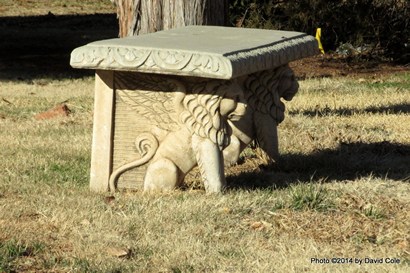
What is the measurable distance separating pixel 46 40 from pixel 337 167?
12.9 metres

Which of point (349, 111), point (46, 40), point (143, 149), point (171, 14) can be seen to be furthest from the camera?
point (46, 40)

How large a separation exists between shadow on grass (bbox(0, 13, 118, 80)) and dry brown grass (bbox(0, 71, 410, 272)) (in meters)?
6.42

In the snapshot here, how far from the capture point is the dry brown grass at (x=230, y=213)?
17.7 ft

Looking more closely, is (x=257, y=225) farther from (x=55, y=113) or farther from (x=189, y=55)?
(x=55, y=113)

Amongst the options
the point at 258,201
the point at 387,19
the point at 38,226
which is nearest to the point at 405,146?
the point at 258,201

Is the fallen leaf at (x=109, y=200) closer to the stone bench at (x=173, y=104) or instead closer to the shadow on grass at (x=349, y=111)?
the stone bench at (x=173, y=104)

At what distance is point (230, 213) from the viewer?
20.5ft

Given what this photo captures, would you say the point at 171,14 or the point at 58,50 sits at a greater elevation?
the point at 171,14

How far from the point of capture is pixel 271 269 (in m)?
5.25

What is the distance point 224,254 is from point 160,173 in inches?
54.8

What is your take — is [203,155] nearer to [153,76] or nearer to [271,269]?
[153,76]

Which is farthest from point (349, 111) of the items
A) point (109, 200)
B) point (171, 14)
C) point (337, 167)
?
point (109, 200)

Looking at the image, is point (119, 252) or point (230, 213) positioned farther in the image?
point (230, 213)

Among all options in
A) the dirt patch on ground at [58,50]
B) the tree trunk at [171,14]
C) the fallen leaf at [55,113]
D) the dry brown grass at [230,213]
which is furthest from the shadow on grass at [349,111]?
the dirt patch on ground at [58,50]
